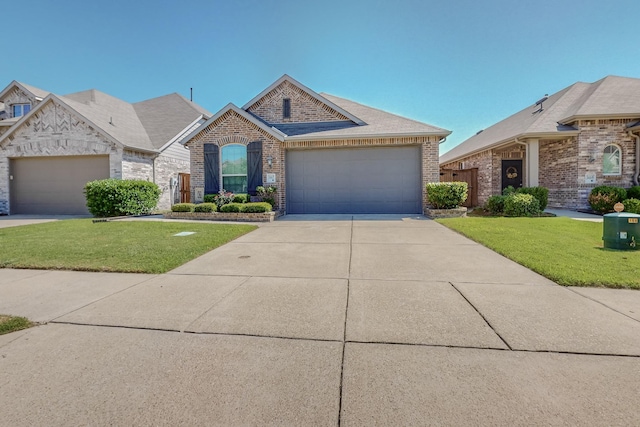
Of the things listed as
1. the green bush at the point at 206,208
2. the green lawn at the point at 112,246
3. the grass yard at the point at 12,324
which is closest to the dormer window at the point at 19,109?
the green lawn at the point at 112,246

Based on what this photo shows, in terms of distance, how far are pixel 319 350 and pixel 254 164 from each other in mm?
11426

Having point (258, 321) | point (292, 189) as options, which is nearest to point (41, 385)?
→ point (258, 321)

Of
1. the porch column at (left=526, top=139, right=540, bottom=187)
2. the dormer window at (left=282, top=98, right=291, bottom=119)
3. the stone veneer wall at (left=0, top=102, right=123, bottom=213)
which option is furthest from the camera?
the dormer window at (left=282, top=98, right=291, bottom=119)

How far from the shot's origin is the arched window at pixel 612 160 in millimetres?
13398

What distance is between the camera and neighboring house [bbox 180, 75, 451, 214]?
13.0 meters

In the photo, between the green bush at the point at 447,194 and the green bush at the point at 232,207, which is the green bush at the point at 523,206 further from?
the green bush at the point at 232,207

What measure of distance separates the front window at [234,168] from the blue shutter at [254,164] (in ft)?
1.17

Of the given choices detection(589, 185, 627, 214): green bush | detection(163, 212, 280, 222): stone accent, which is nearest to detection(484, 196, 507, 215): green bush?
detection(589, 185, 627, 214): green bush

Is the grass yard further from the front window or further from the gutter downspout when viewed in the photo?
the gutter downspout

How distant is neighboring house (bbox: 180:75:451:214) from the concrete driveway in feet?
28.1

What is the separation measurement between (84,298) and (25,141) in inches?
679

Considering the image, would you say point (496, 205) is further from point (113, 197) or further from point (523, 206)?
point (113, 197)

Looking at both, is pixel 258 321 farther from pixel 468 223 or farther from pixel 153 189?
pixel 153 189

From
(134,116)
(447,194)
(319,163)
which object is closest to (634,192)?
(447,194)
